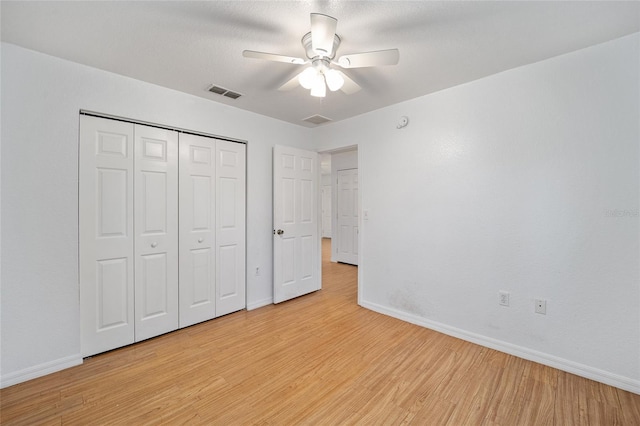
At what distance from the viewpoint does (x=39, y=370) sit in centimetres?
201

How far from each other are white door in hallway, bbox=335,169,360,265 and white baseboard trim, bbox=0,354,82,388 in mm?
4480

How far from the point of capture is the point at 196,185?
9.43ft

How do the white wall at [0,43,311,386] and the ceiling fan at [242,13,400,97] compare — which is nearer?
the ceiling fan at [242,13,400,97]

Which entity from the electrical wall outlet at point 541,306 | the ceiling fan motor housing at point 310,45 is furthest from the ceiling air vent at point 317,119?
the electrical wall outlet at point 541,306

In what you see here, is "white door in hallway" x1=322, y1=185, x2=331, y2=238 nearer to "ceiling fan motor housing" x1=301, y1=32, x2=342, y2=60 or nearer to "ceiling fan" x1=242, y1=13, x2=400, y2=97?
"ceiling fan" x1=242, y1=13, x2=400, y2=97

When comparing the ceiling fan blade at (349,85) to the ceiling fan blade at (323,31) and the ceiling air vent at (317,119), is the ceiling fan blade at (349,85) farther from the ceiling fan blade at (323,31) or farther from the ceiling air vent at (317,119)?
the ceiling air vent at (317,119)

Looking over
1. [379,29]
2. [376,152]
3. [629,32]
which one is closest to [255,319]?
[376,152]

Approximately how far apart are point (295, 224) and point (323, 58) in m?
2.23

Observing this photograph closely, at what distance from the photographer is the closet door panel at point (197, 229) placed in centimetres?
280

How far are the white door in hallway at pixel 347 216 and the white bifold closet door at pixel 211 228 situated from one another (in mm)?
2984

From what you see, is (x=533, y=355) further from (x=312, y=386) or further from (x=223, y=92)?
(x=223, y=92)

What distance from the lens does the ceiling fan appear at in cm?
150

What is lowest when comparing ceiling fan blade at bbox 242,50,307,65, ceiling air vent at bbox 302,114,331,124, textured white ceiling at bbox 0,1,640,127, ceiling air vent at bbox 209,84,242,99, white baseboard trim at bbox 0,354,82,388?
white baseboard trim at bbox 0,354,82,388

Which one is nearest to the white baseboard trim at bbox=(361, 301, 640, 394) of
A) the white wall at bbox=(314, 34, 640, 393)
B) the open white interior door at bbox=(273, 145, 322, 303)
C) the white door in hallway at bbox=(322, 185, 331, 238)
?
the white wall at bbox=(314, 34, 640, 393)
